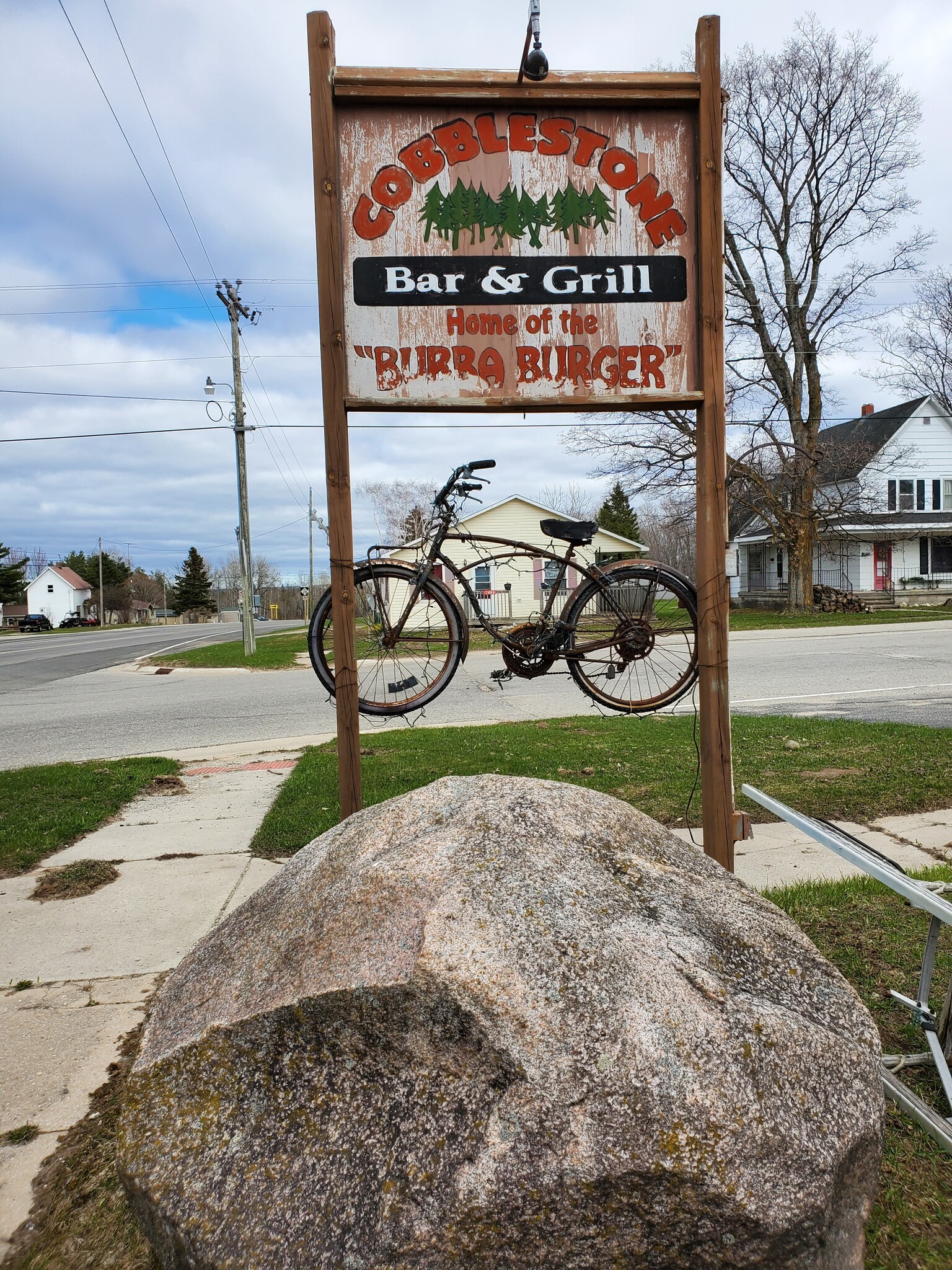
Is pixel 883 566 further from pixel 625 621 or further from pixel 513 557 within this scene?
pixel 513 557

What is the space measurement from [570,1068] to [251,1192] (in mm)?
797

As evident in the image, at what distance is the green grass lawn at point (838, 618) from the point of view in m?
25.5

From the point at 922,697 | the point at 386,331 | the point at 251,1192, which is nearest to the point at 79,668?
the point at 922,697

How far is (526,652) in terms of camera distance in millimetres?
4383

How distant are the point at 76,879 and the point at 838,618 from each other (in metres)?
26.7

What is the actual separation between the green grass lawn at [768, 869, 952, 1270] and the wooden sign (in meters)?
2.65

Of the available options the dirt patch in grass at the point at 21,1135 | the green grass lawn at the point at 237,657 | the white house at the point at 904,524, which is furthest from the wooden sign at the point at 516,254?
the white house at the point at 904,524

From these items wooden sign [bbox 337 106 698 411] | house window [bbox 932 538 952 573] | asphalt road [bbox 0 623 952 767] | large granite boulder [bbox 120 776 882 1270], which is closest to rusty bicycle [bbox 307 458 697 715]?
wooden sign [bbox 337 106 698 411]

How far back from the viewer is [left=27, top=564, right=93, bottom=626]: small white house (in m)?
99.1

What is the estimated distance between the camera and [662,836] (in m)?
2.98

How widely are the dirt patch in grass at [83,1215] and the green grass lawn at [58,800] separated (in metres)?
3.12

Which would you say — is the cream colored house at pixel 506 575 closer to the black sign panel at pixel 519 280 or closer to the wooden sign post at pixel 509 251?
the wooden sign post at pixel 509 251

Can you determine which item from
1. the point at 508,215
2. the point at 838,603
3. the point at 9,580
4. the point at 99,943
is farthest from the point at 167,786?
the point at 9,580

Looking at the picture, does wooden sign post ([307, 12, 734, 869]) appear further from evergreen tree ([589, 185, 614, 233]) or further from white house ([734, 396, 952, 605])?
white house ([734, 396, 952, 605])
